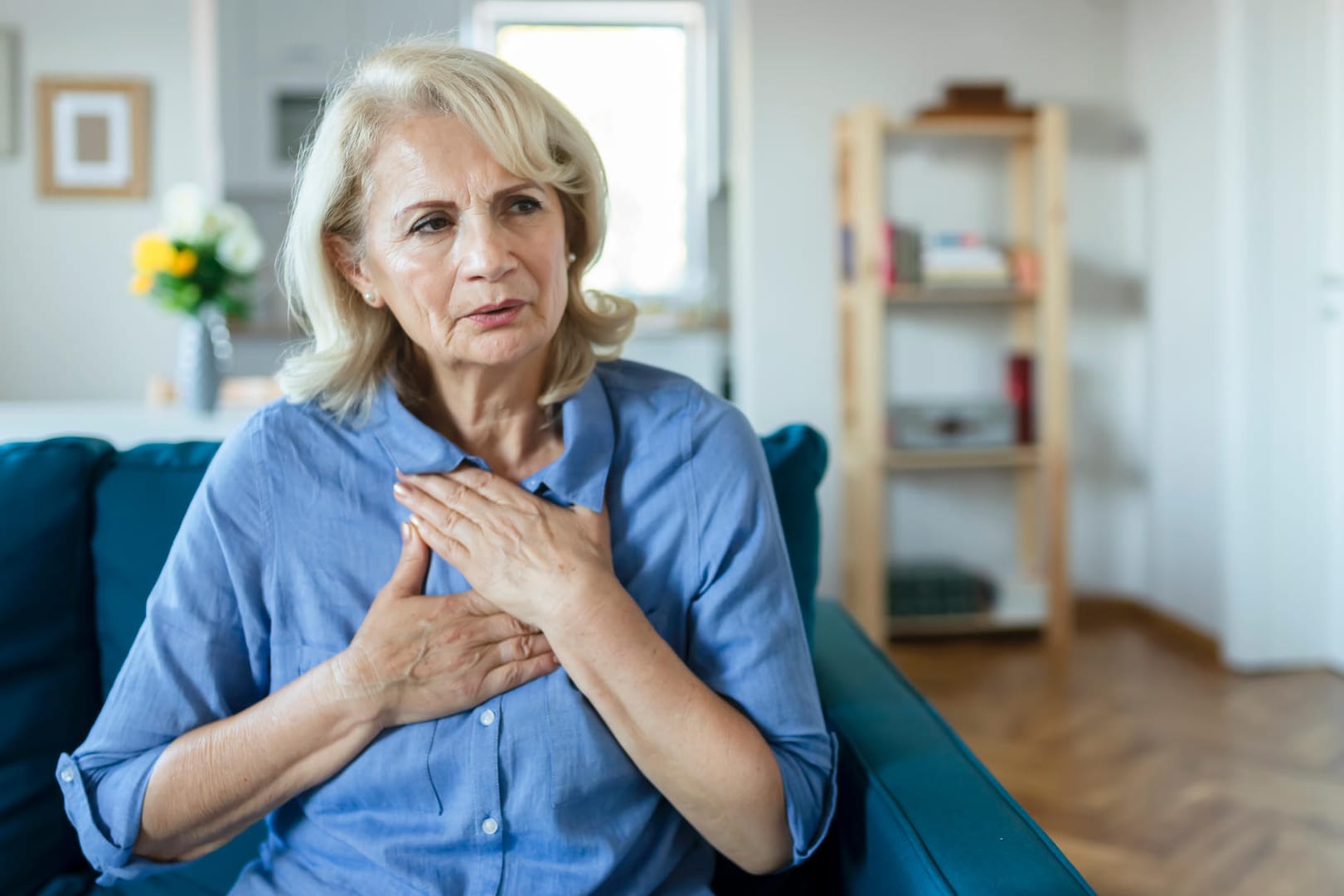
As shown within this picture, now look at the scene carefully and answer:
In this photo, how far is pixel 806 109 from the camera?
3.89 metres

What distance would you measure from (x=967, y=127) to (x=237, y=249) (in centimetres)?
230

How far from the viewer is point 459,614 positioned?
102 cm

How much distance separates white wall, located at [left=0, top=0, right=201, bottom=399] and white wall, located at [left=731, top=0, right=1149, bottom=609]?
272 centimetres

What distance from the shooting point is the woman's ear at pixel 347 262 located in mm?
1172

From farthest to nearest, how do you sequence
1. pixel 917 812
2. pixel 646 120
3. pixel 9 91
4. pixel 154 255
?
pixel 646 120
pixel 9 91
pixel 154 255
pixel 917 812

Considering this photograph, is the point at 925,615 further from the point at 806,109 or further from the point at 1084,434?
the point at 806,109

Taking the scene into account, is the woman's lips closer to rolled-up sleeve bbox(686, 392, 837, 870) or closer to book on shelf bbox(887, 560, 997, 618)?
rolled-up sleeve bbox(686, 392, 837, 870)

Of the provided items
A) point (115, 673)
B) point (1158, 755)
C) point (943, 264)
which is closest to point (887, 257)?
point (943, 264)

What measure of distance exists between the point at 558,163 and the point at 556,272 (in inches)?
4.8

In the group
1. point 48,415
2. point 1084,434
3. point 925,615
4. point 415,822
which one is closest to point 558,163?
point 415,822

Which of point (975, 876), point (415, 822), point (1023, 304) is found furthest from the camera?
point (1023, 304)

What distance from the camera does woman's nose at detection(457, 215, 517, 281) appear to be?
1.05 metres

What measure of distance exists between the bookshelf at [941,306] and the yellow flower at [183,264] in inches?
78.2

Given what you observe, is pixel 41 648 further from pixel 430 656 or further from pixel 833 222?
pixel 833 222
